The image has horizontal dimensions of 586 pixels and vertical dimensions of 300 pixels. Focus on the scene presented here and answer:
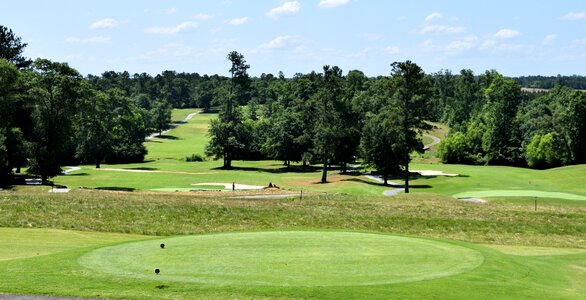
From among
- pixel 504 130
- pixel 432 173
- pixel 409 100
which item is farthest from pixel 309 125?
pixel 504 130

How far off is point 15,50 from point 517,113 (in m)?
97.0

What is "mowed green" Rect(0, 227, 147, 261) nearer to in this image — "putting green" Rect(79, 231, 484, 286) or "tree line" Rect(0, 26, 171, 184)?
"putting green" Rect(79, 231, 484, 286)

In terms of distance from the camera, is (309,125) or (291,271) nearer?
(291,271)

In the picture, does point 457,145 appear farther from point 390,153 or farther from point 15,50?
point 15,50

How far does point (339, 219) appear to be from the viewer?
3888cm

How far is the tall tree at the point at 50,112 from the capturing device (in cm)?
6775

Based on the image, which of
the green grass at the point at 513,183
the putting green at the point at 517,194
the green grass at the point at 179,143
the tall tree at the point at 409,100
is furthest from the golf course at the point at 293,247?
the green grass at the point at 179,143

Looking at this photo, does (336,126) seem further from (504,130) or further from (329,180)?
(504,130)

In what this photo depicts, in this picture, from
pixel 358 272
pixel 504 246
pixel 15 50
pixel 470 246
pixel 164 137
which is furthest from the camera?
pixel 164 137

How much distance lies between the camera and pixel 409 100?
71188mm

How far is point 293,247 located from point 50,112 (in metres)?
55.1

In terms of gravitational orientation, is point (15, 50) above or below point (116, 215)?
above

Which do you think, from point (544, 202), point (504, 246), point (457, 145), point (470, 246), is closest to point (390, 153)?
point (544, 202)

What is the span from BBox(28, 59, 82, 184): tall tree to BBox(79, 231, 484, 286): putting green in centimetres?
4879
